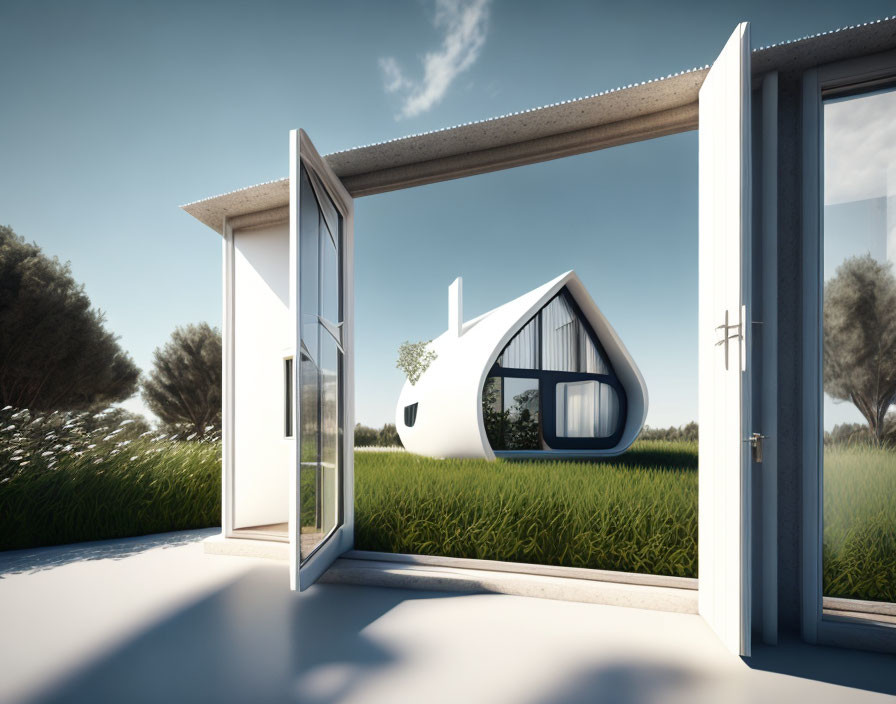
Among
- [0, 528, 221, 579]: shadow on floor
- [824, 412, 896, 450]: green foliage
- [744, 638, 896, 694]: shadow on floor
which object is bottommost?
[0, 528, 221, 579]: shadow on floor

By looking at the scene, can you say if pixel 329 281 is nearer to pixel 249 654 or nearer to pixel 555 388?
A: pixel 249 654

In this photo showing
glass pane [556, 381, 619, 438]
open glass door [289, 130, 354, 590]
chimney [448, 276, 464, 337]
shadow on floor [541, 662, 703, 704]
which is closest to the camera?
shadow on floor [541, 662, 703, 704]

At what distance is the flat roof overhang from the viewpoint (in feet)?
7.05

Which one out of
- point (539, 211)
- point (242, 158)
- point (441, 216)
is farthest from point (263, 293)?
point (539, 211)

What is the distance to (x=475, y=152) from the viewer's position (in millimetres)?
3053

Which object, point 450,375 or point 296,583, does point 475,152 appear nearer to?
point 296,583

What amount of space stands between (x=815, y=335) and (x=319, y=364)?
2487 mm

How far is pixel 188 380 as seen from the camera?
1170cm

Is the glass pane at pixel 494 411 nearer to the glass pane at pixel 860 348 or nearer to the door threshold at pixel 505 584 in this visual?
the door threshold at pixel 505 584

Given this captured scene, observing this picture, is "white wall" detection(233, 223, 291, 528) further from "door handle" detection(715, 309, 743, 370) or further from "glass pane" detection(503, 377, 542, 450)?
"glass pane" detection(503, 377, 542, 450)

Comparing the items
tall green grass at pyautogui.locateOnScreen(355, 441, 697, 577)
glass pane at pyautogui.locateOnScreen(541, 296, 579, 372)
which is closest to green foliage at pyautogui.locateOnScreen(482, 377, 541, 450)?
glass pane at pyautogui.locateOnScreen(541, 296, 579, 372)

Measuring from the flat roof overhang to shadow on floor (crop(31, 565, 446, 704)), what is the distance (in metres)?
2.59

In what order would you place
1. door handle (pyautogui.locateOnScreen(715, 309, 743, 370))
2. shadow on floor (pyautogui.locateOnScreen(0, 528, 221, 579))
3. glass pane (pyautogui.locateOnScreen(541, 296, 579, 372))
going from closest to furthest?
door handle (pyautogui.locateOnScreen(715, 309, 743, 370)), shadow on floor (pyautogui.locateOnScreen(0, 528, 221, 579)), glass pane (pyautogui.locateOnScreen(541, 296, 579, 372))

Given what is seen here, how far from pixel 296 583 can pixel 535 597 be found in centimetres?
130
